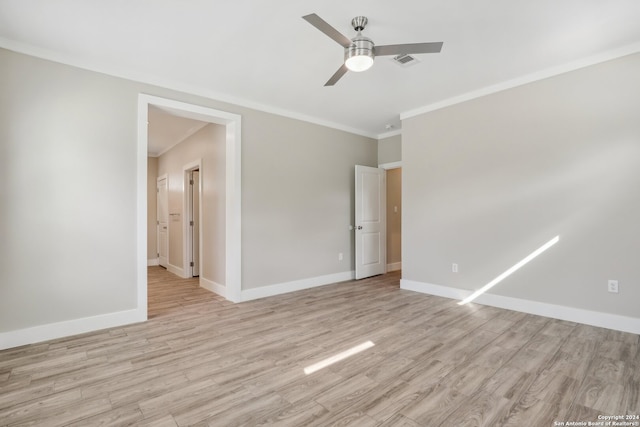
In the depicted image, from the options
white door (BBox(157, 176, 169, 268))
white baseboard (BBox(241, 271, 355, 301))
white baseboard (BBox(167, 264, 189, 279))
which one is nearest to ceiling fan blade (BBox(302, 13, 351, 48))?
white baseboard (BBox(241, 271, 355, 301))

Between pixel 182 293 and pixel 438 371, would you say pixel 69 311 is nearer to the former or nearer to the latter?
pixel 182 293

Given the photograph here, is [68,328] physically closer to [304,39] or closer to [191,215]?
[191,215]

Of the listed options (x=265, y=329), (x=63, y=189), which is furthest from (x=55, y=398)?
(x=63, y=189)

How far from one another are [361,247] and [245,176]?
2.48 metres

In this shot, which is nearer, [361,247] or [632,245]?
[632,245]

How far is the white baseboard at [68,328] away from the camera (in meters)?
2.71

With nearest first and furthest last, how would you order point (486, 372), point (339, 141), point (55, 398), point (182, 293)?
point (55, 398)
point (486, 372)
point (182, 293)
point (339, 141)

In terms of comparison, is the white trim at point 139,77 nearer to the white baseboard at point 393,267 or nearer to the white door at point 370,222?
the white door at point 370,222

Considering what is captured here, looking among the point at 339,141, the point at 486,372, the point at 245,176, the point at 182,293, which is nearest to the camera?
the point at 486,372

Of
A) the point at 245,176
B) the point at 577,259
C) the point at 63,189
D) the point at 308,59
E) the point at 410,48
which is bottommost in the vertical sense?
the point at 577,259

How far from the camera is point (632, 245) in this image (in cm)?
293

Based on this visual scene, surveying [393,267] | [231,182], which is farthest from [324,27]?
[393,267]

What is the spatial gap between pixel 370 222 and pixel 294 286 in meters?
1.91

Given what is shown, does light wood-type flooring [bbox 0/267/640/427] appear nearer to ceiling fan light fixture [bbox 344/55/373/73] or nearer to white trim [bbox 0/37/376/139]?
ceiling fan light fixture [bbox 344/55/373/73]
